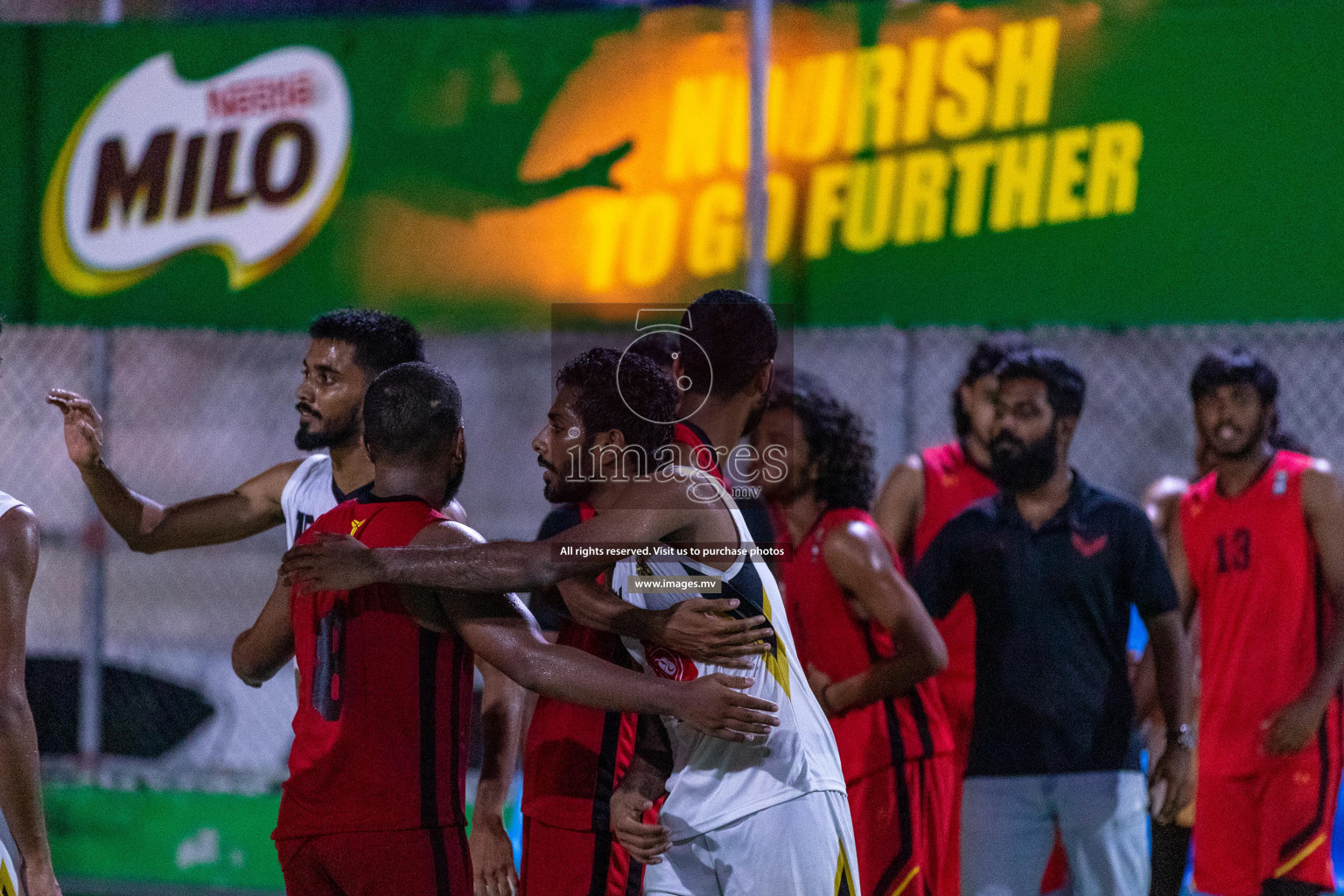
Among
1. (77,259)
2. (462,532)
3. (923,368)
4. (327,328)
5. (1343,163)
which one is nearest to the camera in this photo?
(462,532)

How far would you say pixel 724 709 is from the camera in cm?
287

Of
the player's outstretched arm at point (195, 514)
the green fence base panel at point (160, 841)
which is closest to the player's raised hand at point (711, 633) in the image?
the player's outstretched arm at point (195, 514)

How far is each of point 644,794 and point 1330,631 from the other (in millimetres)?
3266

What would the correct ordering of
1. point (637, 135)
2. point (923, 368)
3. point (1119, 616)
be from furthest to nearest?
1. point (923, 368)
2. point (637, 135)
3. point (1119, 616)

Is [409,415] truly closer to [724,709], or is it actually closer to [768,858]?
[724,709]

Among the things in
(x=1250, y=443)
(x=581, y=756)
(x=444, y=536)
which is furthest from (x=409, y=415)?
(x=1250, y=443)

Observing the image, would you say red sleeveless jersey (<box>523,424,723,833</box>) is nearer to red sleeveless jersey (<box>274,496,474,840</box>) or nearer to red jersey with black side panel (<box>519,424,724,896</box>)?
red jersey with black side panel (<box>519,424,724,896</box>)

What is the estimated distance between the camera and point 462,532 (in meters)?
2.97

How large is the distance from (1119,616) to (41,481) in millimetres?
12531

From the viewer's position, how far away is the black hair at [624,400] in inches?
123

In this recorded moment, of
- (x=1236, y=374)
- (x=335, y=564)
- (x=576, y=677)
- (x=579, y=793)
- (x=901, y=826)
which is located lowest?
(x=901, y=826)

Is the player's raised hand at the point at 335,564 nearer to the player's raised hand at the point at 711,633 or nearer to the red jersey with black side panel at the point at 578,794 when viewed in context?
the player's raised hand at the point at 711,633

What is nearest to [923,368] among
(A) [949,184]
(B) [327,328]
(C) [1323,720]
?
(A) [949,184]

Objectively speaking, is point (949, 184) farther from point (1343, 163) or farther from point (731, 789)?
point (731, 789)
